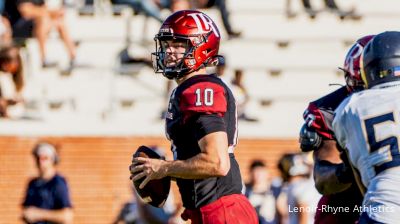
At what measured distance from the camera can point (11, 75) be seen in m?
13.5

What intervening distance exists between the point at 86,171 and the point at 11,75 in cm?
149

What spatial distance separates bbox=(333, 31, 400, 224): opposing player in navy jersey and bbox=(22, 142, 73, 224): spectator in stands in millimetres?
5185

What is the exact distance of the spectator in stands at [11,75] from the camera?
43.7ft

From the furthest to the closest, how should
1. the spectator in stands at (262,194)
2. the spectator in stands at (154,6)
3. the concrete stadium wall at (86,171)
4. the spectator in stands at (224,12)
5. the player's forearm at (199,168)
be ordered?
the spectator in stands at (224,12), the spectator in stands at (154,6), the concrete stadium wall at (86,171), the spectator in stands at (262,194), the player's forearm at (199,168)

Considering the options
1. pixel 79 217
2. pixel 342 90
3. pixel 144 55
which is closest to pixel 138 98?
pixel 144 55

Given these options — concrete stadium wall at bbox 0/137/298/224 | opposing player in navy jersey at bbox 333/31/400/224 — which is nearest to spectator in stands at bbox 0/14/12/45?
concrete stadium wall at bbox 0/137/298/224

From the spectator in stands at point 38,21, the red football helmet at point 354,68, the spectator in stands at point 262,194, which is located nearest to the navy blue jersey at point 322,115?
the red football helmet at point 354,68

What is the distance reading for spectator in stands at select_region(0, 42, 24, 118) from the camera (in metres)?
13.3

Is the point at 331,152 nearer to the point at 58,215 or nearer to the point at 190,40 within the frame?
the point at 190,40

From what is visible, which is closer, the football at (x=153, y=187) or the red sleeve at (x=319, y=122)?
the football at (x=153, y=187)

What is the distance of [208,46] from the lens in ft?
20.7

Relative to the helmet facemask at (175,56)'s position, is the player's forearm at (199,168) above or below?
below

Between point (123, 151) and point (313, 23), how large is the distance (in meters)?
3.83

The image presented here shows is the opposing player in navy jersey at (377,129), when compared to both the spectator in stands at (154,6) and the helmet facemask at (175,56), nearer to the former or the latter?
the helmet facemask at (175,56)
